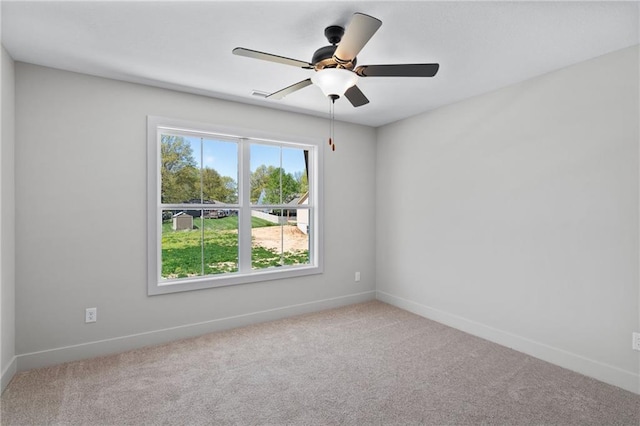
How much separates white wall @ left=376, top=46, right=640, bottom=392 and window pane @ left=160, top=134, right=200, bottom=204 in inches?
100

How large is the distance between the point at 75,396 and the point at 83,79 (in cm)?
249

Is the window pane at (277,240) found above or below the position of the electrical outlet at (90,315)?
above

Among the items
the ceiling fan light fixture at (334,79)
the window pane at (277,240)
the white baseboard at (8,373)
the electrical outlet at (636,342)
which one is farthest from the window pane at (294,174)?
the electrical outlet at (636,342)

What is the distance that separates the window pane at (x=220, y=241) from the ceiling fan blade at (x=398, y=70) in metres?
2.27

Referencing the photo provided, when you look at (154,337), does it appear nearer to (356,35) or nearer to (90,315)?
(90,315)

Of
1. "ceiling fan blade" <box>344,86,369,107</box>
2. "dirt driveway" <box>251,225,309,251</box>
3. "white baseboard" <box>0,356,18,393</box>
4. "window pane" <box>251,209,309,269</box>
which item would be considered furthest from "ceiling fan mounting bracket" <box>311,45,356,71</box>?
"white baseboard" <box>0,356,18,393</box>

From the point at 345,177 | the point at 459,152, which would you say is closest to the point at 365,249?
the point at 345,177

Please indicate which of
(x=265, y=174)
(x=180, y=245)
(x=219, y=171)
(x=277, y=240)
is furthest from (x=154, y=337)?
(x=265, y=174)

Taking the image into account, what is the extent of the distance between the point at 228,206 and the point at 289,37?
6.51ft

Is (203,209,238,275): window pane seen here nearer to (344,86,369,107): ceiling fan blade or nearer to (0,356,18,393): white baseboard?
(0,356,18,393): white baseboard

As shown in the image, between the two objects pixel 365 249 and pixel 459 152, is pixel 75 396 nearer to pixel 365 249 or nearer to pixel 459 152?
pixel 365 249

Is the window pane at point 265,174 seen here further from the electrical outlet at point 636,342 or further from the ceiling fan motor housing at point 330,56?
the electrical outlet at point 636,342

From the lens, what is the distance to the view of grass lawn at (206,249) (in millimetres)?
3479

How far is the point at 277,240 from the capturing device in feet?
13.5
